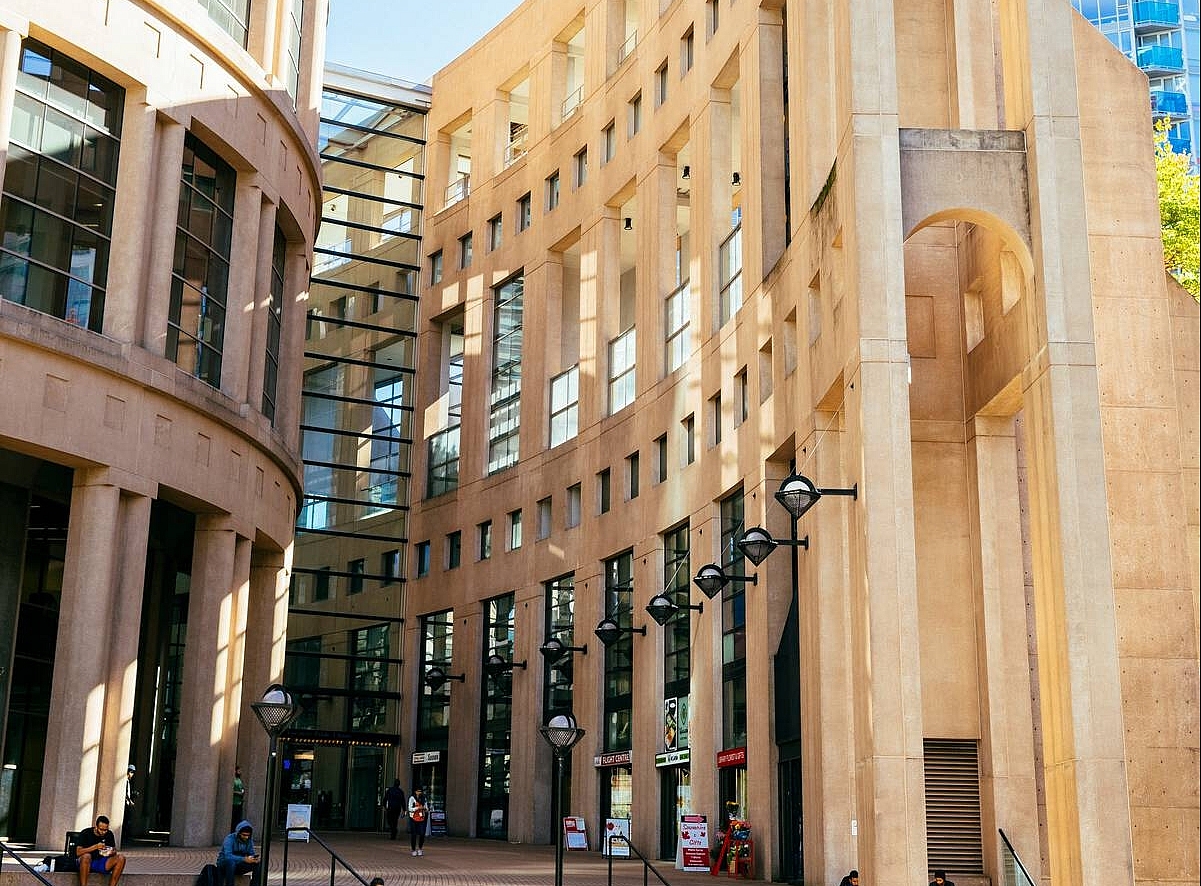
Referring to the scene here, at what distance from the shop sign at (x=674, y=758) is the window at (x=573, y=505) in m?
9.02

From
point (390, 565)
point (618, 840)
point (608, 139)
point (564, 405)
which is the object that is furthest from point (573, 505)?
point (390, 565)

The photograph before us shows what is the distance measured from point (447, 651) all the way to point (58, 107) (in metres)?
25.0

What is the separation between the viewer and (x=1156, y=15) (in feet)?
322

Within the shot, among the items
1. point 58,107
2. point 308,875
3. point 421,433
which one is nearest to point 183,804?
point 308,875

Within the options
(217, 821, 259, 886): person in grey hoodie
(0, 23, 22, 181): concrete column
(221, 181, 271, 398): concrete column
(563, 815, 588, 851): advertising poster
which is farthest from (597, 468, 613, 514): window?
(217, 821, 259, 886): person in grey hoodie

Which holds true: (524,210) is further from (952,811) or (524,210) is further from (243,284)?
(952,811)

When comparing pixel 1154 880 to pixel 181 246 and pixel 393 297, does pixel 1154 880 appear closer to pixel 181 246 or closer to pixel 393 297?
pixel 181 246

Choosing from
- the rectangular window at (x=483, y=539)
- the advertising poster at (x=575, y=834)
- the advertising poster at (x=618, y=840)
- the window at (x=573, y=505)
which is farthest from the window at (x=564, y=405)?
the advertising poster at (x=618, y=840)

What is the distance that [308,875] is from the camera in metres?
24.6

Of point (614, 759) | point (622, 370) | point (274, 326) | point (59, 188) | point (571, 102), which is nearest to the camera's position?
point (59, 188)

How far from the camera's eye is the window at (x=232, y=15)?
31.8m

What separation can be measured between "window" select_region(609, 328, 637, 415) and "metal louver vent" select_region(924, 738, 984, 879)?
1817cm

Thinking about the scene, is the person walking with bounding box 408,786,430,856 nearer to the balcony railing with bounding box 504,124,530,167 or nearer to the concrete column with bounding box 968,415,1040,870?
the concrete column with bounding box 968,415,1040,870

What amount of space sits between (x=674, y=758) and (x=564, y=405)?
43.2 ft
